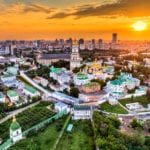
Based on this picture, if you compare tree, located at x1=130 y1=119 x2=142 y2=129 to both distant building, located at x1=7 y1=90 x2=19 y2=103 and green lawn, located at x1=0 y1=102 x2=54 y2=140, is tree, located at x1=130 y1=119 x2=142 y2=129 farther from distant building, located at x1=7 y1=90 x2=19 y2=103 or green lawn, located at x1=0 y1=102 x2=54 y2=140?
distant building, located at x1=7 y1=90 x2=19 y2=103

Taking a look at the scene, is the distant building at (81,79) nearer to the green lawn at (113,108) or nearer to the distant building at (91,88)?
the distant building at (91,88)

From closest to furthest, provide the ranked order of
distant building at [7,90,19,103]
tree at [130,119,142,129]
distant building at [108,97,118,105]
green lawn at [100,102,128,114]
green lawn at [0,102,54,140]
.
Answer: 1. green lawn at [0,102,54,140]
2. tree at [130,119,142,129]
3. green lawn at [100,102,128,114]
4. distant building at [108,97,118,105]
5. distant building at [7,90,19,103]

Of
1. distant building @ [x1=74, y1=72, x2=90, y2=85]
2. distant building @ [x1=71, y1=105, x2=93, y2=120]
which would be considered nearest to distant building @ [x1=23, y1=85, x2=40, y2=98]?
distant building @ [x1=74, y1=72, x2=90, y2=85]

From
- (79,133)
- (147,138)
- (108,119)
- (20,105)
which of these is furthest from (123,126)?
(20,105)

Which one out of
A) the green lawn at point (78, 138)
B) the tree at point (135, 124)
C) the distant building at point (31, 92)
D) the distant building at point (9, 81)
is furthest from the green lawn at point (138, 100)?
the distant building at point (9, 81)

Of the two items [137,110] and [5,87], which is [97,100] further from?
[5,87]

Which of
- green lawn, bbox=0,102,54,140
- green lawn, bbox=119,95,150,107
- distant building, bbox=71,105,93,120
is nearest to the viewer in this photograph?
green lawn, bbox=0,102,54,140

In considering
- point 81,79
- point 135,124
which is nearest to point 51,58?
point 81,79
